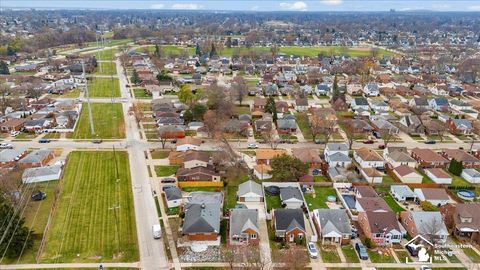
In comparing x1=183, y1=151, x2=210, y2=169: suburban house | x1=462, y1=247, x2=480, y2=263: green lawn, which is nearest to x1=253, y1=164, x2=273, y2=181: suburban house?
x1=183, y1=151, x2=210, y2=169: suburban house

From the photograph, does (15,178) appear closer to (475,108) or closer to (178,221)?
(178,221)

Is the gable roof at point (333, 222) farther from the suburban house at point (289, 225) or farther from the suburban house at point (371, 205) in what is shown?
the suburban house at point (371, 205)

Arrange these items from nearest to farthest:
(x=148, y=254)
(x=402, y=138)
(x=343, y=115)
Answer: (x=148, y=254) → (x=402, y=138) → (x=343, y=115)

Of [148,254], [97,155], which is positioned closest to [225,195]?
[148,254]

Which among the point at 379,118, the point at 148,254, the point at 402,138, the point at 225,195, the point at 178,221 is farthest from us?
the point at 379,118

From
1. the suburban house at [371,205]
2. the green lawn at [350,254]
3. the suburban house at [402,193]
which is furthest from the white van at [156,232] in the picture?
the suburban house at [402,193]

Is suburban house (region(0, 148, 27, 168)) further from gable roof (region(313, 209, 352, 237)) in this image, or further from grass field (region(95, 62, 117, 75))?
grass field (region(95, 62, 117, 75))
